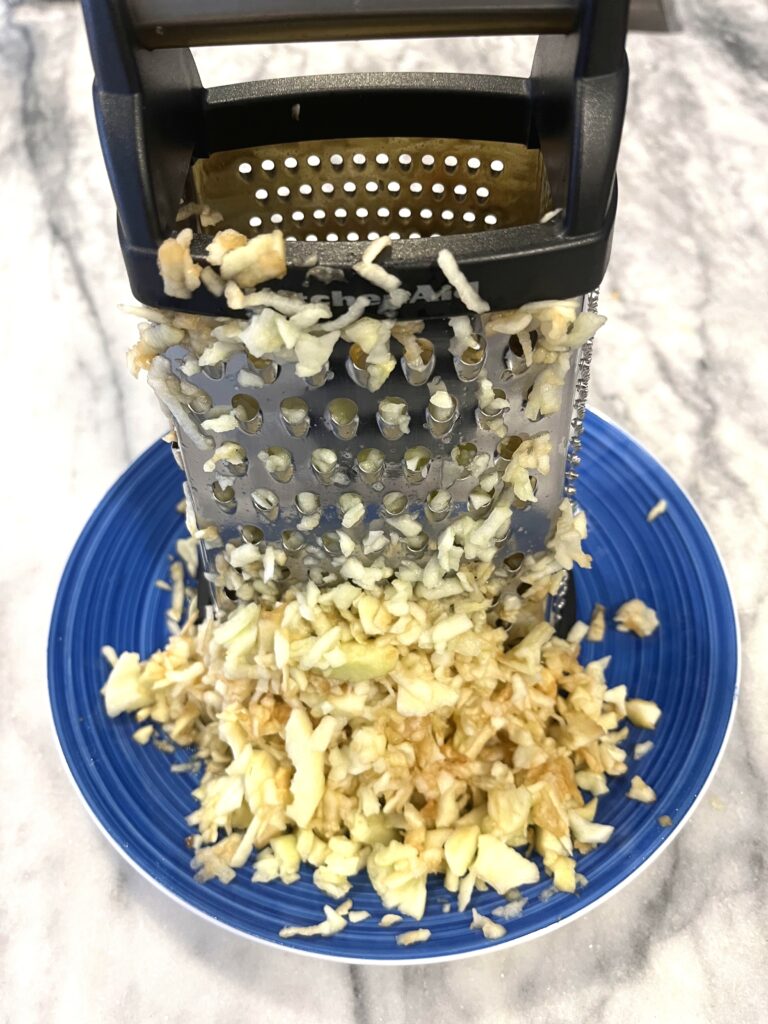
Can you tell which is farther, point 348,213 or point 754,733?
point 754,733

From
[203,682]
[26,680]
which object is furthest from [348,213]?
[26,680]

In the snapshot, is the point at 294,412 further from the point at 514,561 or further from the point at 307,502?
the point at 514,561

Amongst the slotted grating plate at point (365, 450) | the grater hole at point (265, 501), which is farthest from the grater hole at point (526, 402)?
the grater hole at point (265, 501)

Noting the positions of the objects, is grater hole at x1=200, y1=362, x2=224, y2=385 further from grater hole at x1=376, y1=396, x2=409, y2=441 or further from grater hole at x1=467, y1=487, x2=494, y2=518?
grater hole at x1=467, y1=487, x2=494, y2=518

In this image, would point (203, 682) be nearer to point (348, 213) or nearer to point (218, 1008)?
point (218, 1008)

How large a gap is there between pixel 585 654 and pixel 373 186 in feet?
1.74

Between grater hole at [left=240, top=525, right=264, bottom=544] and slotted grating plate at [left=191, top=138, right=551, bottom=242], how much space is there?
0.25 m

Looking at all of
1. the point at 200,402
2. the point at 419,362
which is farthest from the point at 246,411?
the point at 419,362

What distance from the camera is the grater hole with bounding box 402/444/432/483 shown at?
67 cm

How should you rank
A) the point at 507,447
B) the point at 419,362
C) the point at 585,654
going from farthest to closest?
the point at 585,654
the point at 507,447
the point at 419,362

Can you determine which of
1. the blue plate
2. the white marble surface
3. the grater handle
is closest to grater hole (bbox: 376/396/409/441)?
the grater handle

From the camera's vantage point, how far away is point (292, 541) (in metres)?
0.75

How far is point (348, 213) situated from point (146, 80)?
10.5 inches

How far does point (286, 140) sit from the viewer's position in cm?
72
